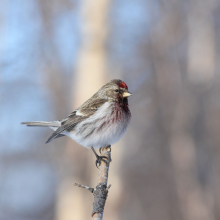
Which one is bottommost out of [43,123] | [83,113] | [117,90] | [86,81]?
[43,123]

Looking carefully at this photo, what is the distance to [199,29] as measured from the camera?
8.27 m

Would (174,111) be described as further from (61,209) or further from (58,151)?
(61,209)

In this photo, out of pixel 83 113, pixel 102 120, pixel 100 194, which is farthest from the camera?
pixel 83 113

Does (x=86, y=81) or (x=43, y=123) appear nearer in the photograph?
(x=43, y=123)

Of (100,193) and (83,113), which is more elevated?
(83,113)

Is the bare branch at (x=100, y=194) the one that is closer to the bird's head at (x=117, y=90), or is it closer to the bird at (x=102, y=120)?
the bird at (x=102, y=120)

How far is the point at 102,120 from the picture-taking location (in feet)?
8.40

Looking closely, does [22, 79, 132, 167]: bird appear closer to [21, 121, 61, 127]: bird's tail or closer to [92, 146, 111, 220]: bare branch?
[21, 121, 61, 127]: bird's tail

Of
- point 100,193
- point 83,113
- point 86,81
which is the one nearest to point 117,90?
point 83,113

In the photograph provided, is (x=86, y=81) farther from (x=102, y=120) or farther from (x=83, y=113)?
(x=102, y=120)

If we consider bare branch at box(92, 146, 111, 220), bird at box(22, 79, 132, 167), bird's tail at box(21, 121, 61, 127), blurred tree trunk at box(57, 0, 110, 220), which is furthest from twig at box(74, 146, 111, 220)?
blurred tree trunk at box(57, 0, 110, 220)

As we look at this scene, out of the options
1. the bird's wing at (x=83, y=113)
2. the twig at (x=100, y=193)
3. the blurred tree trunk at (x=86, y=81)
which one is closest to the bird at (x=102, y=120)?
the bird's wing at (x=83, y=113)

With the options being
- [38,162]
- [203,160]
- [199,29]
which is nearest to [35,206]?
[38,162]

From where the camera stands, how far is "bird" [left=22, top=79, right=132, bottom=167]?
2.49m
